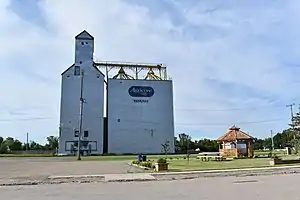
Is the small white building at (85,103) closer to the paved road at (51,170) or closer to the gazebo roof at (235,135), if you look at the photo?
the gazebo roof at (235,135)

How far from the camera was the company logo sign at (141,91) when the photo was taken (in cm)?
7912

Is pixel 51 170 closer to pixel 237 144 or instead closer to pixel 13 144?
pixel 237 144

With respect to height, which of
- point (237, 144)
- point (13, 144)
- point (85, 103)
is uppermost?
point (85, 103)

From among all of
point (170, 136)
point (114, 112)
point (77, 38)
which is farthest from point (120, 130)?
point (77, 38)

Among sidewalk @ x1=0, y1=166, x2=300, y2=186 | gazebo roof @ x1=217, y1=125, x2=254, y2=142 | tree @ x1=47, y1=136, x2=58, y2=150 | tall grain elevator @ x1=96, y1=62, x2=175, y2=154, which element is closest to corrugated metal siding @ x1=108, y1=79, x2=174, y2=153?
tall grain elevator @ x1=96, y1=62, x2=175, y2=154

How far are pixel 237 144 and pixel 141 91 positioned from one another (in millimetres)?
36879

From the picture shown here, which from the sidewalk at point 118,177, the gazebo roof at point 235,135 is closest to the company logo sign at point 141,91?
the gazebo roof at point 235,135

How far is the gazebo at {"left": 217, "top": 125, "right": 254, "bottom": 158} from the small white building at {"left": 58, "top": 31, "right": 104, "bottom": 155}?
33.6 m

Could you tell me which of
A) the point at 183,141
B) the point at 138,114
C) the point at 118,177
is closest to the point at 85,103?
the point at 138,114

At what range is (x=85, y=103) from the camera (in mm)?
75062

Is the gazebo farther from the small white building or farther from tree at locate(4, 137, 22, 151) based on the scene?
tree at locate(4, 137, 22, 151)

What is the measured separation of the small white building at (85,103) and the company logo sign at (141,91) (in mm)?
6161

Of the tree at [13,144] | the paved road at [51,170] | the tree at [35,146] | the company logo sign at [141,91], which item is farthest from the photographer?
the tree at [35,146]

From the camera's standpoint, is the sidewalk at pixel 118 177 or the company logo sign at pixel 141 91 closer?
the sidewalk at pixel 118 177
